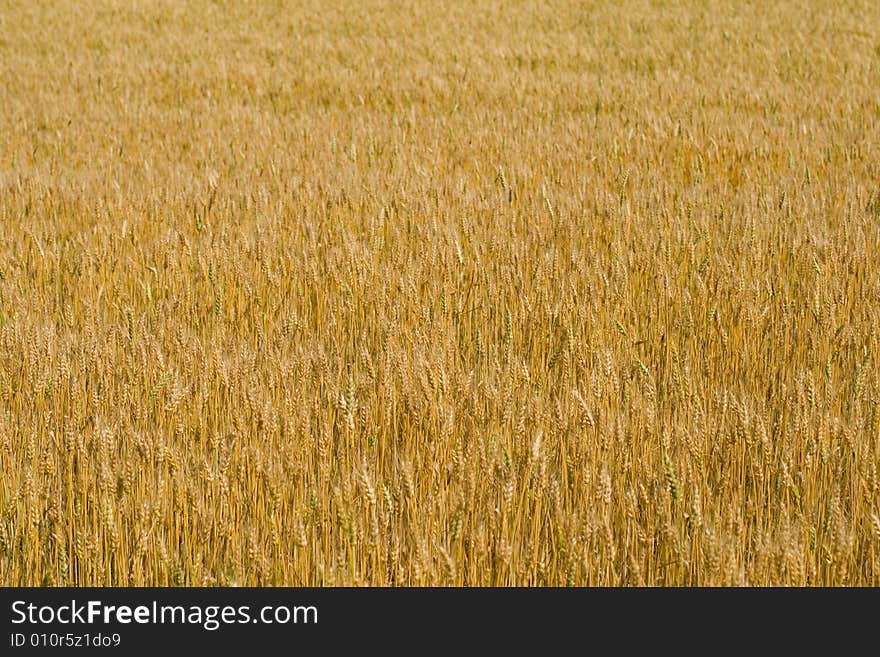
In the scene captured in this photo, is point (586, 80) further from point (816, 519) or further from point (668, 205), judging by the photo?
point (816, 519)

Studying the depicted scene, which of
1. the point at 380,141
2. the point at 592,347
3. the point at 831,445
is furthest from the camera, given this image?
the point at 380,141

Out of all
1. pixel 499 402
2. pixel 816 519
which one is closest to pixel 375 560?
pixel 499 402

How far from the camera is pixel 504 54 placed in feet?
28.8

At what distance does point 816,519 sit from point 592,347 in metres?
0.86

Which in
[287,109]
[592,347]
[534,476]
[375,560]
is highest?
[287,109]

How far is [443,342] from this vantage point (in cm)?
273

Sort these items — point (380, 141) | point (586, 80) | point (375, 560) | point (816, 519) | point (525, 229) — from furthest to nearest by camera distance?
point (586, 80)
point (380, 141)
point (525, 229)
point (816, 519)
point (375, 560)

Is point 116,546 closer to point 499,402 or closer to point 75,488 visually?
point 75,488

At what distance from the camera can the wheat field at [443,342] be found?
6.12 ft

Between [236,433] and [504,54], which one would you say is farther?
[504,54]

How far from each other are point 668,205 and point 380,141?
2047mm

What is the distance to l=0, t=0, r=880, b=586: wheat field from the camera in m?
1.87

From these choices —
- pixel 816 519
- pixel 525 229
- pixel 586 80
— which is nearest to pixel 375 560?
pixel 816 519

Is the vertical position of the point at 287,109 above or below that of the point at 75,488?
above
